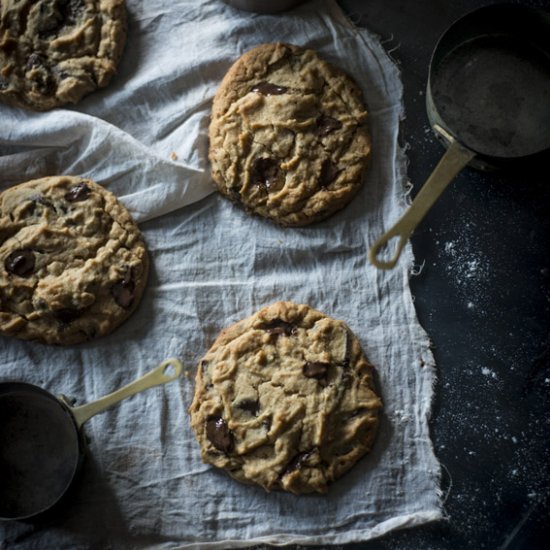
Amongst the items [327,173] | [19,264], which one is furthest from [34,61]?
[327,173]

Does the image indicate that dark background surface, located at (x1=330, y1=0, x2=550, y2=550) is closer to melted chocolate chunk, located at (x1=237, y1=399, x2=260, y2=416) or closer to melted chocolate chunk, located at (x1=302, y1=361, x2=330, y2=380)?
melted chocolate chunk, located at (x1=302, y1=361, x2=330, y2=380)

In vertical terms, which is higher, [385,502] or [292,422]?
[292,422]

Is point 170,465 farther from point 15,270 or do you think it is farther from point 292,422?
point 15,270

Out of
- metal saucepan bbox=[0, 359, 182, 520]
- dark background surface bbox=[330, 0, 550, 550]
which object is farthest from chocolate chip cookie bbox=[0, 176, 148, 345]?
dark background surface bbox=[330, 0, 550, 550]

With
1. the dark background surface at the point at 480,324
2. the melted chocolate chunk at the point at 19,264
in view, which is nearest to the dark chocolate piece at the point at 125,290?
the melted chocolate chunk at the point at 19,264

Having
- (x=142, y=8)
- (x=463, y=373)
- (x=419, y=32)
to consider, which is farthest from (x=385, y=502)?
(x=142, y=8)
